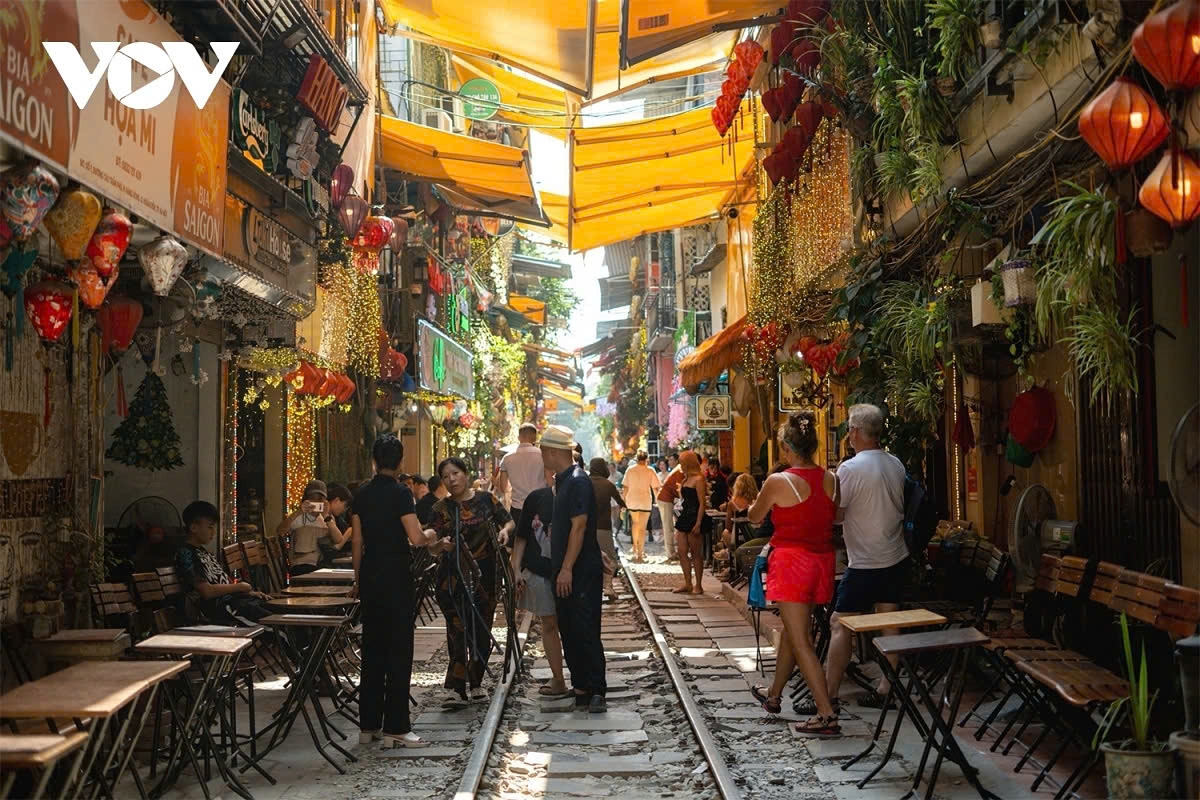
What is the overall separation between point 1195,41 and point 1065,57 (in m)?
2.06

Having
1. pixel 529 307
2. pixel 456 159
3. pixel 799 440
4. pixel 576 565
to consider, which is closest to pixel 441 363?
pixel 456 159

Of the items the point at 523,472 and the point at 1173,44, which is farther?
the point at 523,472

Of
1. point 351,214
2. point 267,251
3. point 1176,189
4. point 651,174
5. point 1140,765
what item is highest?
point 651,174

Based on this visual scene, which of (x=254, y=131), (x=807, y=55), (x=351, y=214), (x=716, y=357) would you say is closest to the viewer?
(x=254, y=131)

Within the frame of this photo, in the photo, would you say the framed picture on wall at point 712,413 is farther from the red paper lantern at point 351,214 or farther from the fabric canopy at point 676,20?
the fabric canopy at point 676,20

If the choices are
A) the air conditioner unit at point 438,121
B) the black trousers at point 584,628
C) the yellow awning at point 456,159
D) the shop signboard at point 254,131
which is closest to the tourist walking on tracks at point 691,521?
the yellow awning at point 456,159

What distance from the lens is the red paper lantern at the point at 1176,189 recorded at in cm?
595

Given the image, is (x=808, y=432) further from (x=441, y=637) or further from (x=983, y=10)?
(x=441, y=637)

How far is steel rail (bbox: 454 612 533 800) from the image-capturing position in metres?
7.31

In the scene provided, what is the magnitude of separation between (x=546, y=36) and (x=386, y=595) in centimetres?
693

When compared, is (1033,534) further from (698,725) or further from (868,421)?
(698,725)

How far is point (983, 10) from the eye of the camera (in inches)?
348

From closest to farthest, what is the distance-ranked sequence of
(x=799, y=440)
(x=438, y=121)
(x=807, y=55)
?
(x=799, y=440)
(x=807, y=55)
(x=438, y=121)

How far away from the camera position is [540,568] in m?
10.3
